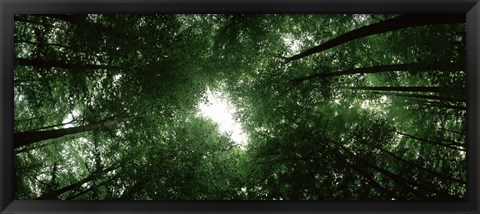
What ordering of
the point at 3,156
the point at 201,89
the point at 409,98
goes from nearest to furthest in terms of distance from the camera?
1. the point at 3,156
2. the point at 409,98
3. the point at 201,89

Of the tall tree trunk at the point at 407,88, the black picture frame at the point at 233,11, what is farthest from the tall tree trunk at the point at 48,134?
the tall tree trunk at the point at 407,88

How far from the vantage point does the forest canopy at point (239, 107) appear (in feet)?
10.8

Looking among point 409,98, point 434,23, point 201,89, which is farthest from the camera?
point 201,89

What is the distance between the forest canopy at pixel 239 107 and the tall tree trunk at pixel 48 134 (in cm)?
1

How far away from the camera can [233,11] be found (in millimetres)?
3021

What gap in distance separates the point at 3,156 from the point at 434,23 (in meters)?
3.77

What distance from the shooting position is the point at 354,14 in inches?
123

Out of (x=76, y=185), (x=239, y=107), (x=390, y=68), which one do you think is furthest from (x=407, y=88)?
(x=76, y=185)

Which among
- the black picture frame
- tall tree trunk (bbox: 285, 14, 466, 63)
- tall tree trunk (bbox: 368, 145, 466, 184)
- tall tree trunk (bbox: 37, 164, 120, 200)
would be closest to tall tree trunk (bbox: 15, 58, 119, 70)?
the black picture frame

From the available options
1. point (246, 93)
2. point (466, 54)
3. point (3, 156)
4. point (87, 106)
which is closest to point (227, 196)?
point (246, 93)

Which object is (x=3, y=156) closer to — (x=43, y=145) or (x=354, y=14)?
(x=43, y=145)

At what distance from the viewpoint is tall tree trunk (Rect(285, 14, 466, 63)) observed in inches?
122

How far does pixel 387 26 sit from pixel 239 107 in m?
1.57

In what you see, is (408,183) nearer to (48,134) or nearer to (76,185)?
(76,185)
